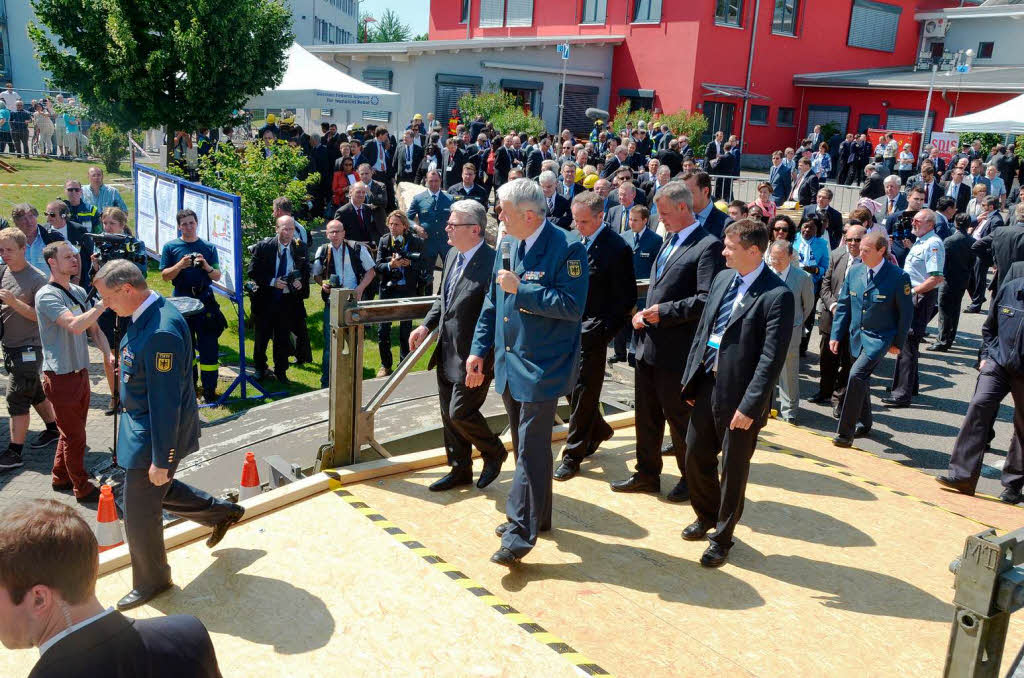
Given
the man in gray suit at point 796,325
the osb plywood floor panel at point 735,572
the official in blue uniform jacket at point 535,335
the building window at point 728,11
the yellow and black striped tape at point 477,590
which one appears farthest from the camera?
the building window at point 728,11

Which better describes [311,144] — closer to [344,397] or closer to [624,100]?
[344,397]

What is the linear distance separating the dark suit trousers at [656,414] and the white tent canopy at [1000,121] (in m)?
13.2

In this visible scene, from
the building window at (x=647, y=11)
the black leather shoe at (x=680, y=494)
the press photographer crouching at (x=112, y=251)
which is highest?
the building window at (x=647, y=11)

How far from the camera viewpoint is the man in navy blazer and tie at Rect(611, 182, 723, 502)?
534 centimetres

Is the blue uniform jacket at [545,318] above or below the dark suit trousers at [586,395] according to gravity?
above

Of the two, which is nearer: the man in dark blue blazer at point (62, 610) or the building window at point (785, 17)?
the man in dark blue blazer at point (62, 610)

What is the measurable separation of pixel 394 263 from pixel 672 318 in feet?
17.6

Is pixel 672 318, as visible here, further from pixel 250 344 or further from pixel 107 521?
pixel 250 344

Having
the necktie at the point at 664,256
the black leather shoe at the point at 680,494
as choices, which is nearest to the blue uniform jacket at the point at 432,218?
the necktie at the point at 664,256

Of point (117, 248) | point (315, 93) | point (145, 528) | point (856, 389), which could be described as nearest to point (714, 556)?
point (145, 528)

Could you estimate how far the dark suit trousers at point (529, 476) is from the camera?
4.55m

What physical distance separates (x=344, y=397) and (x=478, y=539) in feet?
4.57

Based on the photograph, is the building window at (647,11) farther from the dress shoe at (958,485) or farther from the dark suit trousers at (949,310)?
Result: the dress shoe at (958,485)

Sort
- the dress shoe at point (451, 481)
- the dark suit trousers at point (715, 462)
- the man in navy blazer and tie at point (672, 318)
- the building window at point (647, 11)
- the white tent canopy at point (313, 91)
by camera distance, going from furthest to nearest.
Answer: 1. the building window at point (647, 11)
2. the white tent canopy at point (313, 91)
3. the dress shoe at point (451, 481)
4. the man in navy blazer and tie at point (672, 318)
5. the dark suit trousers at point (715, 462)
